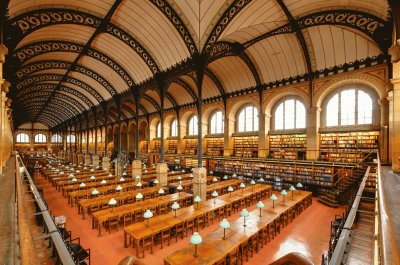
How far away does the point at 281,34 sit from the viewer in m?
14.2

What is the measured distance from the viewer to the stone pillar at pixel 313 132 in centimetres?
1523

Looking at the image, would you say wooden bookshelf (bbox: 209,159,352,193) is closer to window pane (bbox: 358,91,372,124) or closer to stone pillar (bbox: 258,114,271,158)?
stone pillar (bbox: 258,114,271,158)

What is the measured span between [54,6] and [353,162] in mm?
19777

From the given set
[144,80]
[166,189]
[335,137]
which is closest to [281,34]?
[335,137]

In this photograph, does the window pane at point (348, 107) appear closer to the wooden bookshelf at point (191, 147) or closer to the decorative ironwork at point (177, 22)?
the decorative ironwork at point (177, 22)

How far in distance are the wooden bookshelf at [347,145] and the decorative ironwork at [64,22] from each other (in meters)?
14.0

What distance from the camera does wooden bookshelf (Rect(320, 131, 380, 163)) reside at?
1341 centimetres

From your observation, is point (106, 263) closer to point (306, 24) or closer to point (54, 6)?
point (54, 6)

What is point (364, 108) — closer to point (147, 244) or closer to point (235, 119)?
point (235, 119)

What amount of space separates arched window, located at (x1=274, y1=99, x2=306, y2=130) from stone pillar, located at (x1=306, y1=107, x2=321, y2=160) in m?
1.25

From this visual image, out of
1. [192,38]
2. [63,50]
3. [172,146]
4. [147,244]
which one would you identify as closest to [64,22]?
[63,50]

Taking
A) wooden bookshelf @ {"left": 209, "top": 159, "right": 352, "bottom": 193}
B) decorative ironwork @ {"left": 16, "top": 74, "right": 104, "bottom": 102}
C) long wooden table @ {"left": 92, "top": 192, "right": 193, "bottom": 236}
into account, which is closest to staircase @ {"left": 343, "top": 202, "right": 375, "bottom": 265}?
long wooden table @ {"left": 92, "top": 192, "right": 193, "bottom": 236}

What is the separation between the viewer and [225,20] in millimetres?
10570

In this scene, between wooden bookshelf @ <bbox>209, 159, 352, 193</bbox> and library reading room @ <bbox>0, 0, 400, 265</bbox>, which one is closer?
library reading room @ <bbox>0, 0, 400, 265</bbox>
